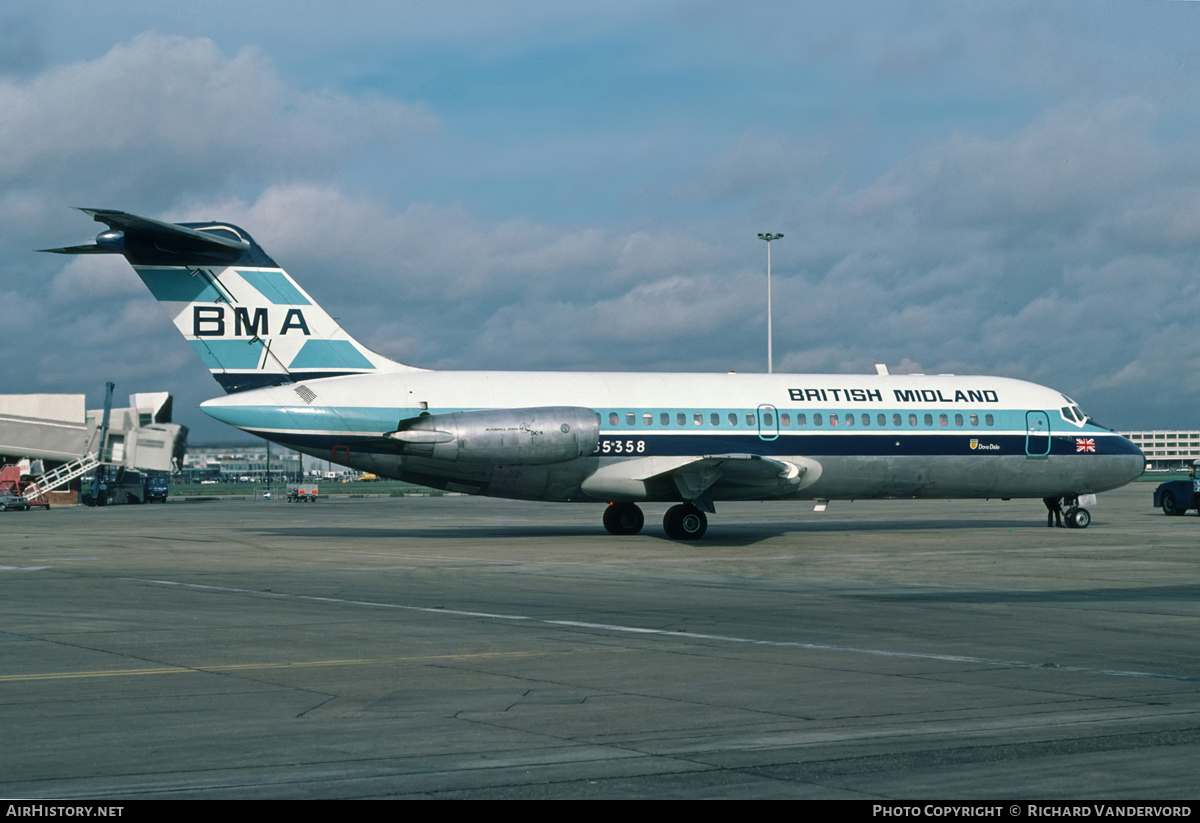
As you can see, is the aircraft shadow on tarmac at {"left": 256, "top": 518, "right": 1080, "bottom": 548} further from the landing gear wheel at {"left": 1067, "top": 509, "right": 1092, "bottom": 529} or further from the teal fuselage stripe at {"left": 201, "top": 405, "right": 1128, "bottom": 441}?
the teal fuselage stripe at {"left": 201, "top": 405, "right": 1128, "bottom": 441}

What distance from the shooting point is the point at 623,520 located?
33188mm

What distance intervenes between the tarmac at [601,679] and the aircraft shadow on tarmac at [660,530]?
26.5 feet

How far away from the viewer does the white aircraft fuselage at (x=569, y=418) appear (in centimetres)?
2798

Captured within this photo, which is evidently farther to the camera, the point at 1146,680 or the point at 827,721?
the point at 1146,680

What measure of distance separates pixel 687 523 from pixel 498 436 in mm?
5566

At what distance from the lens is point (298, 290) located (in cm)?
2914

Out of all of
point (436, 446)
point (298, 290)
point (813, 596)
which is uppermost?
point (298, 290)

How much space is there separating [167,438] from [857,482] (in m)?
53.4

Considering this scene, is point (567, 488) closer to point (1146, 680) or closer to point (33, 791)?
point (1146, 680)

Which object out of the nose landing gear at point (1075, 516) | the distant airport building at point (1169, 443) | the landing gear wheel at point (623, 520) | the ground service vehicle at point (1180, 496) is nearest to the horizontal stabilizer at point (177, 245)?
the landing gear wheel at point (623, 520)

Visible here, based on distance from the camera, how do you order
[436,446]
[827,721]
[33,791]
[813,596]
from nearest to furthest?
[33,791] < [827,721] < [813,596] < [436,446]

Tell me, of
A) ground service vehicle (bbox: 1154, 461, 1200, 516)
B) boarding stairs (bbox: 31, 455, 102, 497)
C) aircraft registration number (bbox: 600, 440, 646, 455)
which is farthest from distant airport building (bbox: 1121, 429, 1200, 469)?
aircraft registration number (bbox: 600, 440, 646, 455)

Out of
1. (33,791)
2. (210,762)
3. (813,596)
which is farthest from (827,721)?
(813,596)

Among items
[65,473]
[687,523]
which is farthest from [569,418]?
[65,473]
